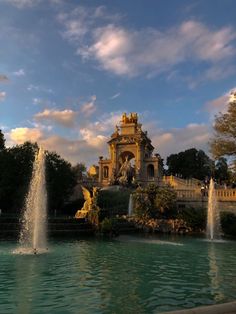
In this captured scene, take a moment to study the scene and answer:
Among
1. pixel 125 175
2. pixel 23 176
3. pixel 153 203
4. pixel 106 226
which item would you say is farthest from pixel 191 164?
pixel 106 226

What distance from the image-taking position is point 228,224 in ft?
114

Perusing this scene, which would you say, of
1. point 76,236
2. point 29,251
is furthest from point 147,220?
point 29,251

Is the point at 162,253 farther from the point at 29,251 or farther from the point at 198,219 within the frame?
the point at 198,219

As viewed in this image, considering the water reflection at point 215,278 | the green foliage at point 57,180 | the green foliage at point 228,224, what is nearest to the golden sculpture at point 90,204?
the green foliage at point 228,224

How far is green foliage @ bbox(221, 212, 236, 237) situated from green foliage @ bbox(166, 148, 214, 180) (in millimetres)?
62047

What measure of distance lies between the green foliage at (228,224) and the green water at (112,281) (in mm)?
14421

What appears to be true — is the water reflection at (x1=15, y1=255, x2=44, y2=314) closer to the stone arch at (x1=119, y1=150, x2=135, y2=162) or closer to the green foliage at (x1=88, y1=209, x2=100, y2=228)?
the green foliage at (x1=88, y1=209, x2=100, y2=228)

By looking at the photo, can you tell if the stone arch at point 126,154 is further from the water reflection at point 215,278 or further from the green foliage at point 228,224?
the water reflection at point 215,278

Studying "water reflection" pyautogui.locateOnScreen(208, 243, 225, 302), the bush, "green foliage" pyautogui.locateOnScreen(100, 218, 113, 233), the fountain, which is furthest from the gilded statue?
"water reflection" pyautogui.locateOnScreen(208, 243, 225, 302)

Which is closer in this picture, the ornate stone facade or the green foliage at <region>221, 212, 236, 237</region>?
the green foliage at <region>221, 212, 236, 237</region>

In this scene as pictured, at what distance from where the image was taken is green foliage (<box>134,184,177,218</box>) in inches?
1454

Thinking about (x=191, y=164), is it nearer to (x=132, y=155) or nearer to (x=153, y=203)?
(x=132, y=155)

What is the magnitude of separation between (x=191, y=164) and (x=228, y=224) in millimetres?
65440

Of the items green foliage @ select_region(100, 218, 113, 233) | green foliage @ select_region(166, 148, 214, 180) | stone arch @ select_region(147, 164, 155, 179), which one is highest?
green foliage @ select_region(166, 148, 214, 180)
